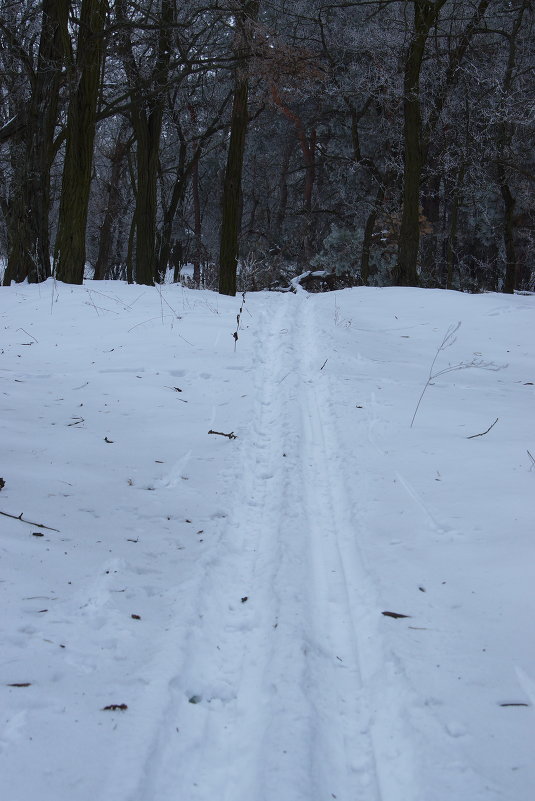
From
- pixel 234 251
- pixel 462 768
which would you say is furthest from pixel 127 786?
pixel 234 251

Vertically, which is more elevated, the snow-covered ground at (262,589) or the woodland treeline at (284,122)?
the woodland treeline at (284,122)

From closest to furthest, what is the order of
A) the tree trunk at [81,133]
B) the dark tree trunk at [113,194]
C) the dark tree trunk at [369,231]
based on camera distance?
the tree trunk at [81,133]
the dark tree trunk at [369,231]
the dark tree trunk at [113,194]

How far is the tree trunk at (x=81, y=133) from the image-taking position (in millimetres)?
8805

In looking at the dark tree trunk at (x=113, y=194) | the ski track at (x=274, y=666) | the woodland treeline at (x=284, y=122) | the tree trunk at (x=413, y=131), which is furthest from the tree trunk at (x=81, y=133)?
the dark tree trunk at (x=113, y=194)

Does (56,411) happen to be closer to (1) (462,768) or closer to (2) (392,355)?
(1) (462,768)

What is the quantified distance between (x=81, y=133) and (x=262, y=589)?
8962 millimetres

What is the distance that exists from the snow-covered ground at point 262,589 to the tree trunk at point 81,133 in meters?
4.47

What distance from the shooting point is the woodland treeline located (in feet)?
31.6

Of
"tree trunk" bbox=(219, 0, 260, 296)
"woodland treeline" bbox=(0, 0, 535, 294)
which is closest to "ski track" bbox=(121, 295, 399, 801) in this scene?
"woodland treeline" bbox=(0, 0, 535, 294)

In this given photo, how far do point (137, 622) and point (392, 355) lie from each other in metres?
5.49

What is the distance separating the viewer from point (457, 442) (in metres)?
4.34

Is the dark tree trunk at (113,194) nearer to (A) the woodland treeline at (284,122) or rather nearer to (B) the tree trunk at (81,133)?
(A) the woodland treeline at (284,122)

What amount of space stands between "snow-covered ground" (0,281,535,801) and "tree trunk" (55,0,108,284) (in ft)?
14.7

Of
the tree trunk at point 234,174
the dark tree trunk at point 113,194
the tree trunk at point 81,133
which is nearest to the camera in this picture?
the tree trunk at point 81,133
